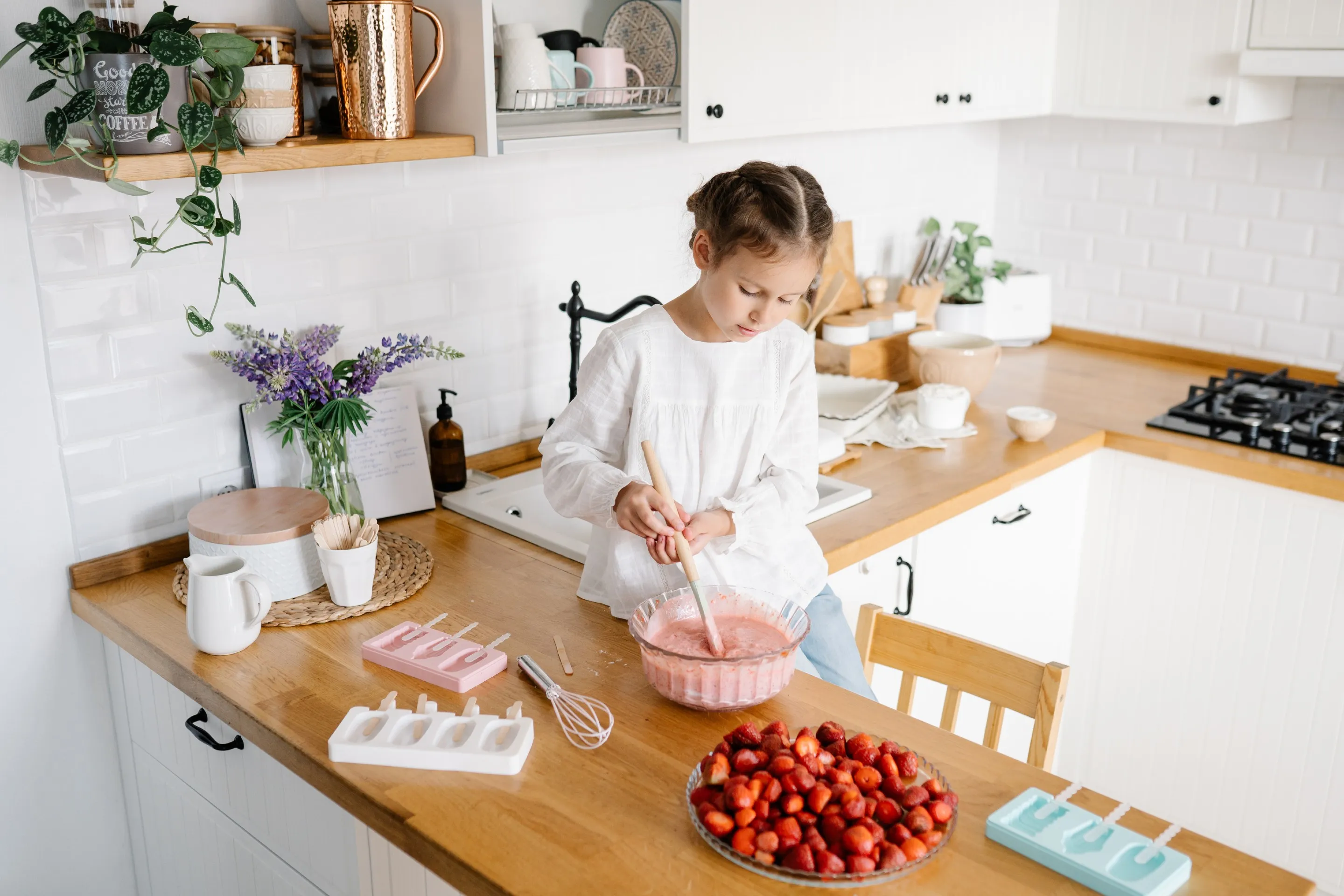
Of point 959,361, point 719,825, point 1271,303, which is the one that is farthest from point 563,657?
point 1271,303

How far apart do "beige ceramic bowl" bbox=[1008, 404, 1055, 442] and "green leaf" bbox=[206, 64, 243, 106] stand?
1656 millimetres

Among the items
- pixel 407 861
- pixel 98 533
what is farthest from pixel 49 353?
pixel 407 861

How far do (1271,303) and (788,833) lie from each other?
2333 mm

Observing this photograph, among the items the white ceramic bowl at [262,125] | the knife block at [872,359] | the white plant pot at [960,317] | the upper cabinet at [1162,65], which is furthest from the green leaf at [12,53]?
the upper cabinet at [1162,65]

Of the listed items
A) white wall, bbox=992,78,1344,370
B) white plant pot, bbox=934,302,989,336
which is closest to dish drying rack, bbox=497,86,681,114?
white plant pot, bbox=934,302,989,336

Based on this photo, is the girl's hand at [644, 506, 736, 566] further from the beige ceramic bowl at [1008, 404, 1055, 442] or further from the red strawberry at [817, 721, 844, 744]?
the beige ceramic bowl at [1008, 404, 1055, 442]

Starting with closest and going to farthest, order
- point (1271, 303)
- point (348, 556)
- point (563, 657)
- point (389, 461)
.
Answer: point (563, 657) < point (348, 556) < point (389, 461) < point (1271, 303)

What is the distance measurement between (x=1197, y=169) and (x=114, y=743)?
2.72 meters

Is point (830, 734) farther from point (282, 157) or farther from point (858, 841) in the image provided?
point (282, 157)

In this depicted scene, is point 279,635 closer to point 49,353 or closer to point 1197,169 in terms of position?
point 49,353

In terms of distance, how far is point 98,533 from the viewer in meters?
1.87

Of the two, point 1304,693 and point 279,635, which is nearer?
point 279,635

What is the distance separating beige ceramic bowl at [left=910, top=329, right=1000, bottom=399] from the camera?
8.76 feet

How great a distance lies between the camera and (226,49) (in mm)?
1491
